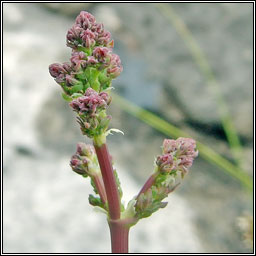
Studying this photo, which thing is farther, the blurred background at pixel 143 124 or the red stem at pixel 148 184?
the blurred background at pixel 143 124

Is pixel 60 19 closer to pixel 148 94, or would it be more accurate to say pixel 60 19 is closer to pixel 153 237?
pixel 148 94

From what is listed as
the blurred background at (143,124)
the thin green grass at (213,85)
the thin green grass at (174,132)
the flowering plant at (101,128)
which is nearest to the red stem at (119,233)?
the flowering plant at (101,128)

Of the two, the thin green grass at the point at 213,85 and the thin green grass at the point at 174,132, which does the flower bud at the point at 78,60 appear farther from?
the thin green grass at the point at 213,85

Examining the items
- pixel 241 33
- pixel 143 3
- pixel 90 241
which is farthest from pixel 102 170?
pixel 143 3

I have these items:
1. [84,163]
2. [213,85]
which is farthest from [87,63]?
[213,85]

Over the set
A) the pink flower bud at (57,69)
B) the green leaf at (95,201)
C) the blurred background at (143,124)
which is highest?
the pink flower bud at (57,69)

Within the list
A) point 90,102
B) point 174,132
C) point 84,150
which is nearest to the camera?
point 90,102

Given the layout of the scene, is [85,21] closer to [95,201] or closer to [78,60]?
[78,60]

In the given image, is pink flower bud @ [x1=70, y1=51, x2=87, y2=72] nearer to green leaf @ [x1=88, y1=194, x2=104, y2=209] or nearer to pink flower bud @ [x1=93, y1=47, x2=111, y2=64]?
pink flower bud @ [x1=93, y1=47, x2=111, y2=64]
